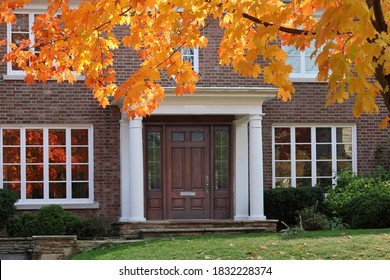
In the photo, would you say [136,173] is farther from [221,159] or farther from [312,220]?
[312,220]

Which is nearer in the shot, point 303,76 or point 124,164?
point 124,164

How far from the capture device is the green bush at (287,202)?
64.3ft

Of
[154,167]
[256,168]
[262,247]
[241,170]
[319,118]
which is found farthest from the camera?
[319,118]

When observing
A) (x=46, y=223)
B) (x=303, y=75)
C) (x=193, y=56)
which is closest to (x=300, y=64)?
(x=303, y=75)

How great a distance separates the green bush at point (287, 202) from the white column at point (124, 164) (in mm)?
3419

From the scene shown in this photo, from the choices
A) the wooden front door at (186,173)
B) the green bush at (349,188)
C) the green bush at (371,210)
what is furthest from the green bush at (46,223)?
the green bush at (371,210)

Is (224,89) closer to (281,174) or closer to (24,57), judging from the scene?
(281,174)

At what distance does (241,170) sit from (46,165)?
484 centimetres

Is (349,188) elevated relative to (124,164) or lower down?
lower down

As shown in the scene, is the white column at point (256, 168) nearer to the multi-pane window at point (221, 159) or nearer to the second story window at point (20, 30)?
the multi-pane window at point (221, 159)

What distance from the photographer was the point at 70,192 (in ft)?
65.2

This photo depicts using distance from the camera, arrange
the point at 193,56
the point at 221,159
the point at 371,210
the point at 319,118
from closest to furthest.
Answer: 1. the point at 371,210
2. the point at 221,159
3. the point at 193,56
4. the point at 319,118

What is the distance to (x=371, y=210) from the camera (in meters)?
18.0

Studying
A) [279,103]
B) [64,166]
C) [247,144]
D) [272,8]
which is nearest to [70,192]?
[64,166]
